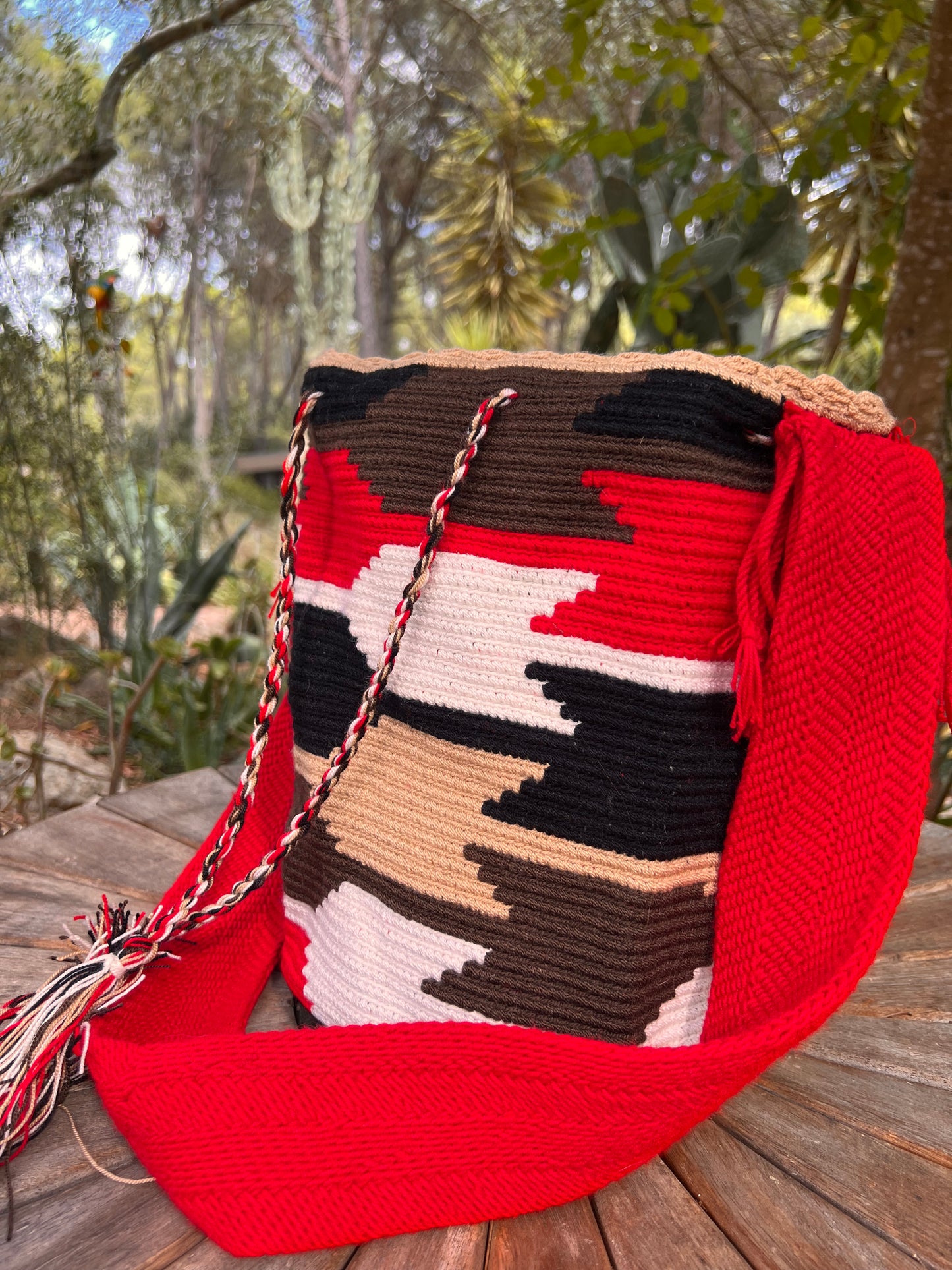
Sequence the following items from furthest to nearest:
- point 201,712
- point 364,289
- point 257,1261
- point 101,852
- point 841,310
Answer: point 364,289 < point 201,712 < point 841,310 < point 101,852 < point 257,1261

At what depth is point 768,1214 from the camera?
514 mm

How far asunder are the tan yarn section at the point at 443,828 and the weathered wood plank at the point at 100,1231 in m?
0.24

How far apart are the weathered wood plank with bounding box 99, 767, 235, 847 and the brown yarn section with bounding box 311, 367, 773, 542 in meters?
0.58

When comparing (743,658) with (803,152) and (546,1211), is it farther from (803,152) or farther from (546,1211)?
(803,152)

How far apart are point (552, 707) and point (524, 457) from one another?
0.56ft

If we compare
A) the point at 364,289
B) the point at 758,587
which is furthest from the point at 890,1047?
the point at 364,289

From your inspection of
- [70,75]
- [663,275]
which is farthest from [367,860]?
[70,75]

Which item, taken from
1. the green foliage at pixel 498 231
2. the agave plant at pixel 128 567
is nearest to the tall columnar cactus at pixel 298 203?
the green foliage at pixel 498 231

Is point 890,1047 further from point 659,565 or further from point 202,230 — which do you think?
point 202,230

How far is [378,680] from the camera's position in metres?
0.60

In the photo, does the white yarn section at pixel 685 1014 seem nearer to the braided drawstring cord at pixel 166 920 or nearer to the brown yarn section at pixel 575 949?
the brown yarn section at pixel 575 949

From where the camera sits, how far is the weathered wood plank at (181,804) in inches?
40.7

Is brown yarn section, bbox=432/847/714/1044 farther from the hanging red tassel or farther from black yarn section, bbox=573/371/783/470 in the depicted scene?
black yarn section, bbox=573/371/783/470

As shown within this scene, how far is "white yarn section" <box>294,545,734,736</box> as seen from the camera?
54cm
